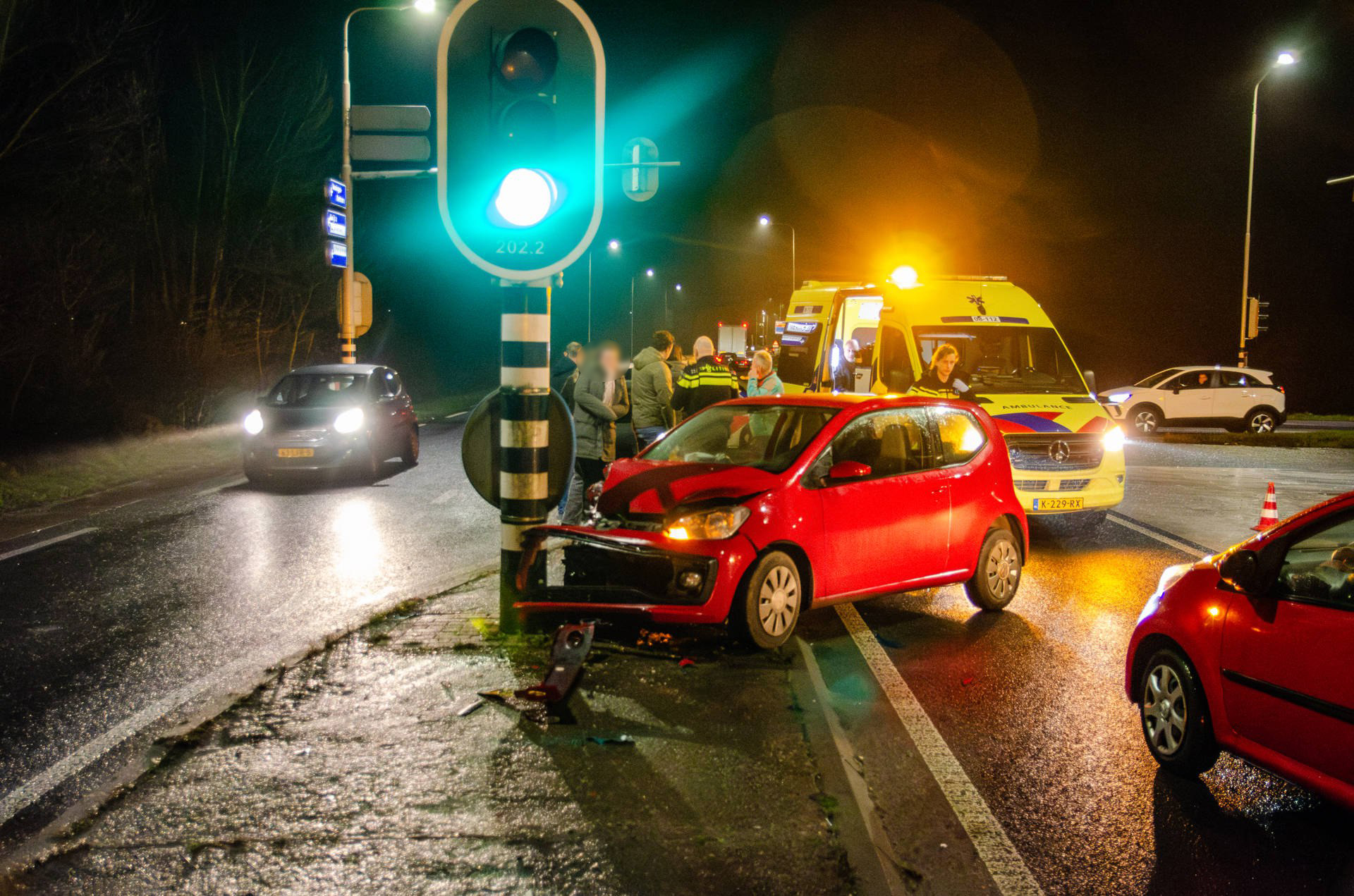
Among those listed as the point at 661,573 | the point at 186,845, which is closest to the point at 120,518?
the point at 661,573

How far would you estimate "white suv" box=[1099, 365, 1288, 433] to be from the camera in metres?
27.0

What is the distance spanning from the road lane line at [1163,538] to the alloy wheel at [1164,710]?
5.77 m

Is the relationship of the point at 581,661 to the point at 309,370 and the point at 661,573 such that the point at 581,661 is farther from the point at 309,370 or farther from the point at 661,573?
the point at 309,370

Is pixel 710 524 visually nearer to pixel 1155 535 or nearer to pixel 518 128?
pixel 518 128

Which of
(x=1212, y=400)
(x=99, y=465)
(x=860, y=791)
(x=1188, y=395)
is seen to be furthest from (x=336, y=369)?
(x=1212, y=400)

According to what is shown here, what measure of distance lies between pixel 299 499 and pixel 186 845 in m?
9.81

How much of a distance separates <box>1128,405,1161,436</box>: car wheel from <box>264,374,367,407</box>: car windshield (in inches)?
771

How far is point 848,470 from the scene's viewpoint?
696 centimetres

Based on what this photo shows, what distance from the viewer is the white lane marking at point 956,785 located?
12.6 ft

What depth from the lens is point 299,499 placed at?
13.3 metres

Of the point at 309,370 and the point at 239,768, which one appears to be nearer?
the point at 239,768

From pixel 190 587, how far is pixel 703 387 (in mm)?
5431

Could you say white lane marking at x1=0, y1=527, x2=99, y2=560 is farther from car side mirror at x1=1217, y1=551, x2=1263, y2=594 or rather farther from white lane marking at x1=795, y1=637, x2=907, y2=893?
car side mirror at x1=1217, y1=551, x2=1263, y2=594

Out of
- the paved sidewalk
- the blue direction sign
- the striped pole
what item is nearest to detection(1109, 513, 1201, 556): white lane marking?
the paved sidewalk
